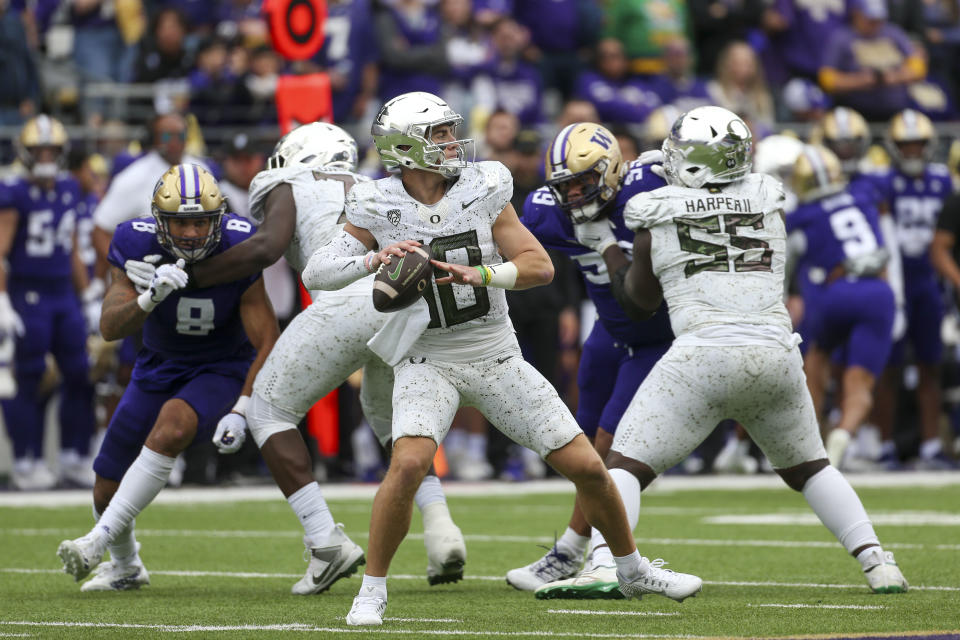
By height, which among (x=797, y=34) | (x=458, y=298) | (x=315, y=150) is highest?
(x=315, y=150)

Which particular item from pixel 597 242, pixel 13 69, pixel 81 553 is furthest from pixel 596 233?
pixel 13 69

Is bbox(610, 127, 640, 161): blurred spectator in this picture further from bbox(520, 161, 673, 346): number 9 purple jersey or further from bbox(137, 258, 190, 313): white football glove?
bbox(137, 258, 190, 313): white football glove

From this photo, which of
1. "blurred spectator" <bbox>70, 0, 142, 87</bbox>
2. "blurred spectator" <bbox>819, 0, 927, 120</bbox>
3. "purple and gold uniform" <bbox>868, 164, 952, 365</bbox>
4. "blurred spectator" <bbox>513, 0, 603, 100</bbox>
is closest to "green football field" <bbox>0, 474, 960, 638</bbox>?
"purple and gold uniform" <bbox>868, 164, 952, 365</bbox>

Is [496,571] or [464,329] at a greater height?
[464,329]

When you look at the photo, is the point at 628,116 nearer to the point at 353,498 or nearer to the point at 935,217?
the point at 935,217

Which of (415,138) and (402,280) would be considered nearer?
(402,280)

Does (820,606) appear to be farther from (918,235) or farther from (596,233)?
(918,235)

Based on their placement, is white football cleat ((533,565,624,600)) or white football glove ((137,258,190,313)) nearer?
white football cleat ((533,565,624,600))

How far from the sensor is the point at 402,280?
5082 millimetres

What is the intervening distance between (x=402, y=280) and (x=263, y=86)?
26.3ft

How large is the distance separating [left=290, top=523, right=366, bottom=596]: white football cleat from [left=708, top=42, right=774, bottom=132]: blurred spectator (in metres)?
9.12

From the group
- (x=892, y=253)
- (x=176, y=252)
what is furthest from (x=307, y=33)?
(x=176, y=252)

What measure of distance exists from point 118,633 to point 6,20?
28.1 feet

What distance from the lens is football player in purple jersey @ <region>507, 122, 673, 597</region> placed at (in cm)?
620
